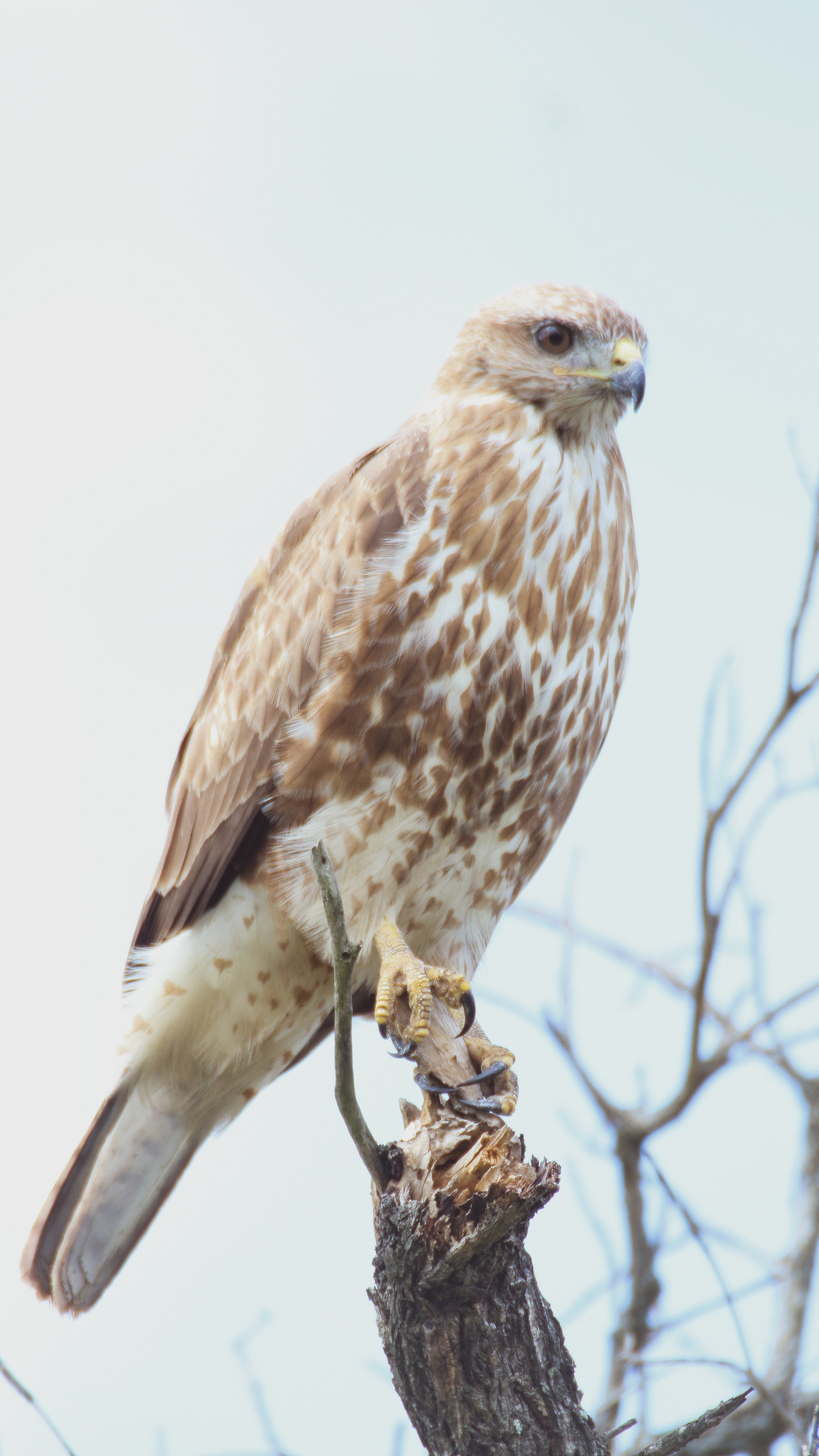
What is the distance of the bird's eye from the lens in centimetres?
376

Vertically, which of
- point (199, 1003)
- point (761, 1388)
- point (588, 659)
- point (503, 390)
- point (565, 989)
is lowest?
point (761, 1388)

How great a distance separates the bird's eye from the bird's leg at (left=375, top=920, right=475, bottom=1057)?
1.59 metres

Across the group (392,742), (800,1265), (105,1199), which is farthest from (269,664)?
(800,1265)

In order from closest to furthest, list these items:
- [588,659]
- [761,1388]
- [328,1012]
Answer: [761,1388] → [588,659] → [328,1012]

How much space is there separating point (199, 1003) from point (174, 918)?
0.79 feet

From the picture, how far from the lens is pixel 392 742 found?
10.8 feet

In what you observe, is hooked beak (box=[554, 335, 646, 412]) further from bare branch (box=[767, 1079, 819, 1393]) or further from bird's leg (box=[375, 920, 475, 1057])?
bare branch (box=[767, 1079, 819, 1393])

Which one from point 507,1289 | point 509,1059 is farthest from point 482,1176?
point 509,1059

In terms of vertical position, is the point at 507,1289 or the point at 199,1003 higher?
the point at 199,1003

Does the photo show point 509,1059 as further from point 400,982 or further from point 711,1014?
point 711,1014

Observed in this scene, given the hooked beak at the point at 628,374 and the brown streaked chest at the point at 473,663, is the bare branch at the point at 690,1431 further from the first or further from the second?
the hooked beak at the point at 628,374

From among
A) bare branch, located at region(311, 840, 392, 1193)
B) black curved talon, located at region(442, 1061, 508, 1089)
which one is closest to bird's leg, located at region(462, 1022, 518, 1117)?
black curved talon, located at region(442, 1061, 508, 1089)

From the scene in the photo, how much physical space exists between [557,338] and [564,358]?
2.5 inches

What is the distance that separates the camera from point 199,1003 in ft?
12.3
